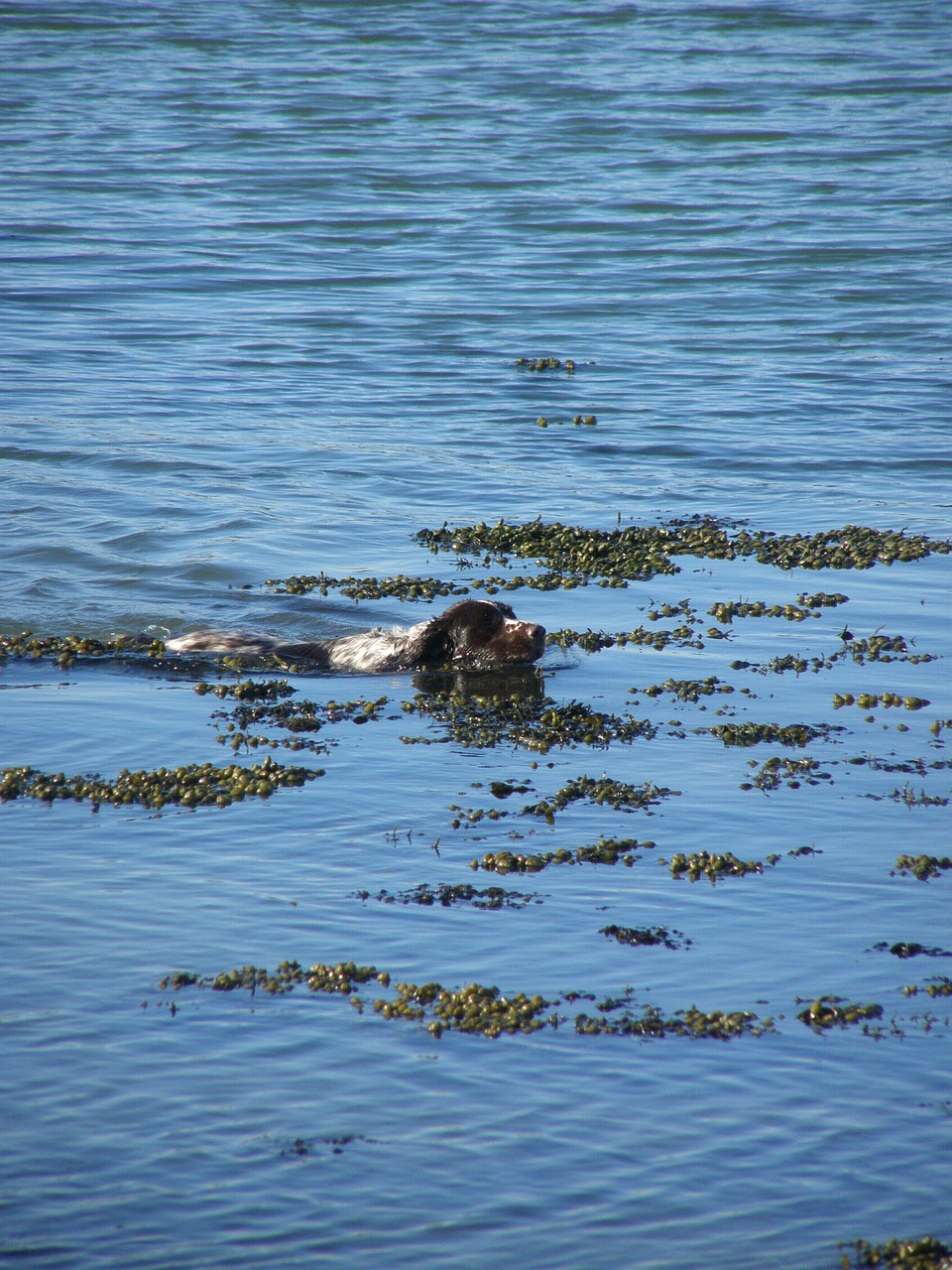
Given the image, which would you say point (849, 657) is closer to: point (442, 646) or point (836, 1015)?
point (442, 646)

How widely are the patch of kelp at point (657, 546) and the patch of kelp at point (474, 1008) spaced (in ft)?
23.5

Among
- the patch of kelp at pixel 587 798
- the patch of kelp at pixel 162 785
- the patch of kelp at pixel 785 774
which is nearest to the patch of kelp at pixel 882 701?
the patch of kelp at pixel 785 774

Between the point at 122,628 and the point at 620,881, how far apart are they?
6162mm

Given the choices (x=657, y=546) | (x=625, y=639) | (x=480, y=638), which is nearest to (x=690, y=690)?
(x=625, y=639)

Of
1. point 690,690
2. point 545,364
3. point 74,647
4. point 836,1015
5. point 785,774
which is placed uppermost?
point 545,364

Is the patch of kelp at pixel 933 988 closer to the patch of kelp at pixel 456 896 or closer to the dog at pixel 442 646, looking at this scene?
the patch of kelp at pixel 456 896

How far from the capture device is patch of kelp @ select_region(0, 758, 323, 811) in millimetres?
7887

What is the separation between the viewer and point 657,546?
1353 centimetres

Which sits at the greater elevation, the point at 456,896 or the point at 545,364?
the point at 545,364

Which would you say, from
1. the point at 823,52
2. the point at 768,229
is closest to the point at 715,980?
the point at 768,229

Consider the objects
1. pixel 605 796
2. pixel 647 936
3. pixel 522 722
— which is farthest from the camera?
pixel 522 722

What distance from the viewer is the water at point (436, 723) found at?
500cm

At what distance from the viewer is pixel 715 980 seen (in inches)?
239

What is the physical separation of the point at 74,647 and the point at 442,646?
8.37ft
